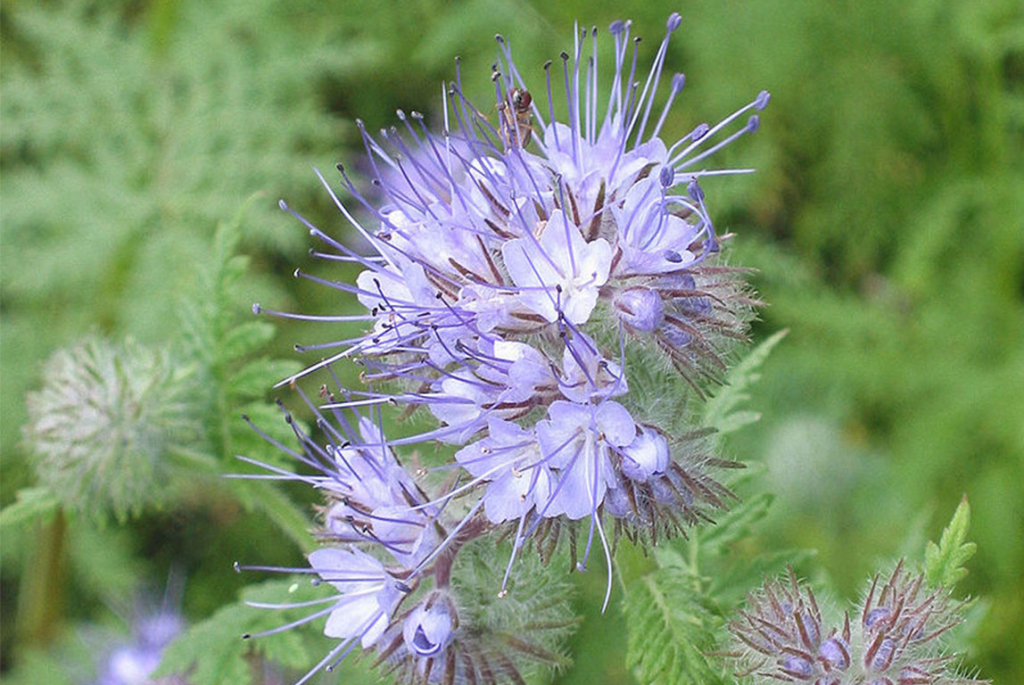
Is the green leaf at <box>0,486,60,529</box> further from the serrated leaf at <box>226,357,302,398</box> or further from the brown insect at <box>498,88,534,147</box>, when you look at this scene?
the brown insect at <box>498,88,534,147</box>

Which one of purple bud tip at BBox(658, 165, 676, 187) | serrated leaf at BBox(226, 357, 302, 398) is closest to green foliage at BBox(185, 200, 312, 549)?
serrated leaf at BBox(226, 357, 302, 398)

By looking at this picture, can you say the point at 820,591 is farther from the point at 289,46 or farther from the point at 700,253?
the point at 289,46

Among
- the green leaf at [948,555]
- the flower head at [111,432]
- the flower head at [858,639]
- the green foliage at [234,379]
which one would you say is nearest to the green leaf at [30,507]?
the flower head at [111,432]

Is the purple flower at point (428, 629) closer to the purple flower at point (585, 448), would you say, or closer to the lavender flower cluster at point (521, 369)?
the lavender flower cluster at point (521, 369)

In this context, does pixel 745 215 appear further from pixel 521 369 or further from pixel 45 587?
pixel 521 369

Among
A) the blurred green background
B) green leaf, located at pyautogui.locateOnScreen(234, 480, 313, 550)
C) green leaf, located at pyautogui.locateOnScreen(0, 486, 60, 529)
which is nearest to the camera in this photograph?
green leaf, located at pyautogui.locateOnScreen(0, 486, 60, 529)

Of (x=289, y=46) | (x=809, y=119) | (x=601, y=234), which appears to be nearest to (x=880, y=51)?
(x=809, y=119)

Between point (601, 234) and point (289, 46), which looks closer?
point (601, 234)
